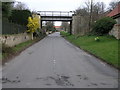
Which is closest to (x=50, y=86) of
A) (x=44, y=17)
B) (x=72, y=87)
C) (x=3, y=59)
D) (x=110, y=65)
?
(x=72, y=87)

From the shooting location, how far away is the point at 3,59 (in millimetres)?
15055

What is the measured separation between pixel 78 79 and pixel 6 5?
21344 mm

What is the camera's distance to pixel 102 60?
1556cm

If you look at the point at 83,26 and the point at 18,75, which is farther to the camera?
the point at 83,26

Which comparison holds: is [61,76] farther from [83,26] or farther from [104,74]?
[83,26]

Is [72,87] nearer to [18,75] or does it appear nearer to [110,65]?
[18,75]

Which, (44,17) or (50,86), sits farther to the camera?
(44,17)

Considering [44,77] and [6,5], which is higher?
[6,5]

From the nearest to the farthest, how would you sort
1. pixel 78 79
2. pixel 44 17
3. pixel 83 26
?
1. pixel 78 79
2. pixel 83 26
3. pixel 44 17

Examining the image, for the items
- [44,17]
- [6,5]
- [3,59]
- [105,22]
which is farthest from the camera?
[44,17]

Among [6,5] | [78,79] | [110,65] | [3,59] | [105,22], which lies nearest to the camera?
[78,79]

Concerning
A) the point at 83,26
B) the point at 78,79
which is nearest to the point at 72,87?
the point at 78,79

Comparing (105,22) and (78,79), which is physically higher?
(105,22)

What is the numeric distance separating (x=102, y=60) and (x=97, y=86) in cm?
739
